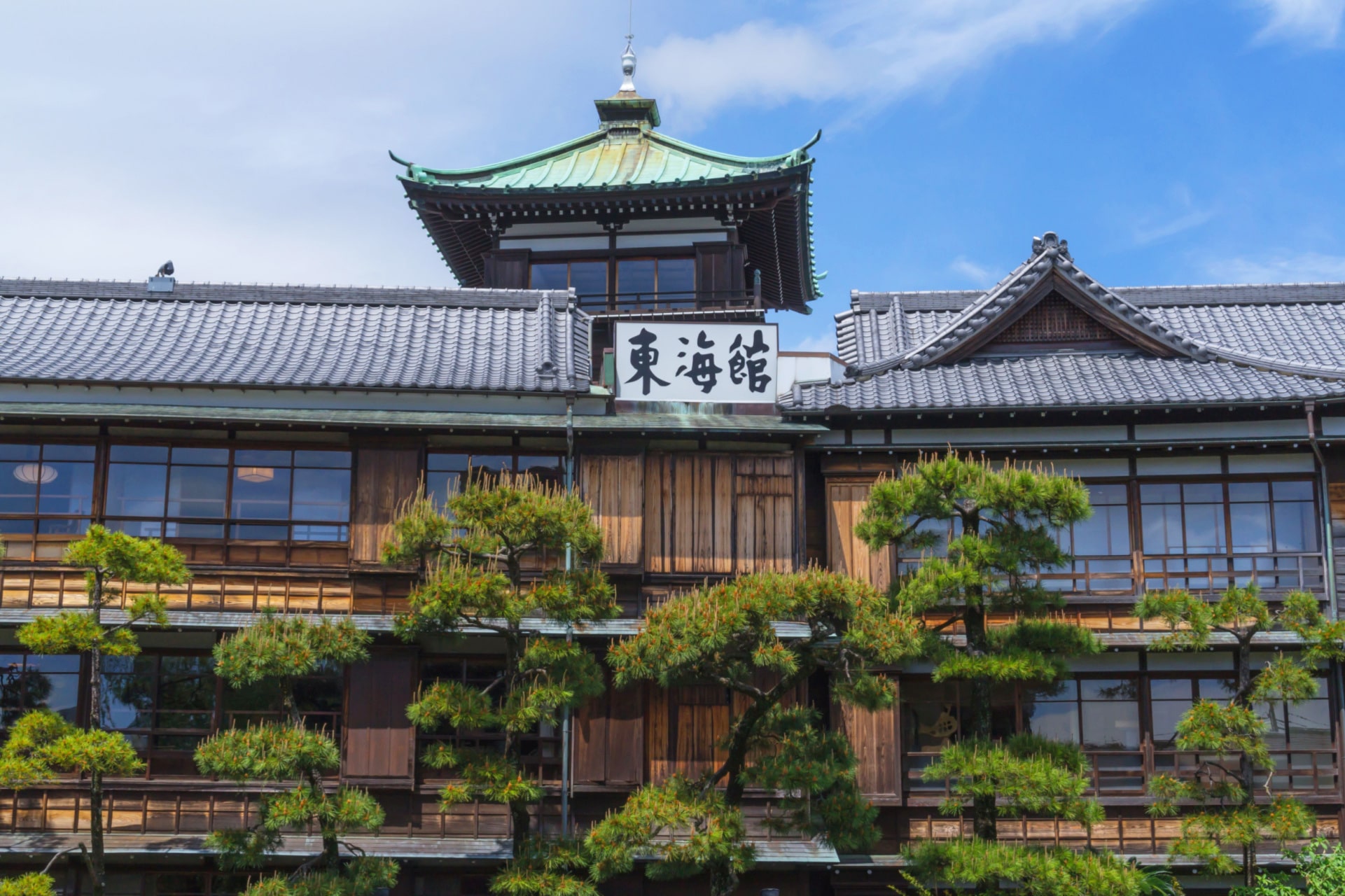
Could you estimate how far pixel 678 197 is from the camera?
30344 millimetres

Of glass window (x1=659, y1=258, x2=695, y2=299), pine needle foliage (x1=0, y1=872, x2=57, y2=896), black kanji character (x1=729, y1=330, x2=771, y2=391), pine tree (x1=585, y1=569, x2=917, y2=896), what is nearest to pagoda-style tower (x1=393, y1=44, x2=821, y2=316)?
glass window (x1=659, y1=258, x2=695, y2=299)

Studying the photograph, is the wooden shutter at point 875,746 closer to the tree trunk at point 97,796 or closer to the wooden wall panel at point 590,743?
the wooden wall panel at point 590,743

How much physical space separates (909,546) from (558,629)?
628 centimetres

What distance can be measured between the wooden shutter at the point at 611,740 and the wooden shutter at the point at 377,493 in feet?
14.9

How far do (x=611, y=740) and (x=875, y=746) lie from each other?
447 centimetres

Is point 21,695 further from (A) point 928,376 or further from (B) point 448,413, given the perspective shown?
(A) point 928,376

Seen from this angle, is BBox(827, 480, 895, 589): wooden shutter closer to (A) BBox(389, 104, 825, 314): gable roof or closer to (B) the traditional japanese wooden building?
(B) the traditional japanese wooden building

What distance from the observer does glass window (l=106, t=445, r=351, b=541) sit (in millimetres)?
23797

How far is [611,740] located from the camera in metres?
22.8

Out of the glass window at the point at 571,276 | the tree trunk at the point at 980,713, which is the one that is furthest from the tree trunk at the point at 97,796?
the glass window at the point at 571,276

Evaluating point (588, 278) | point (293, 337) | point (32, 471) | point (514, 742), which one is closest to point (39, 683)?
point (32, 471)

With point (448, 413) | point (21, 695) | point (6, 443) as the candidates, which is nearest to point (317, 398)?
point (448, 413)

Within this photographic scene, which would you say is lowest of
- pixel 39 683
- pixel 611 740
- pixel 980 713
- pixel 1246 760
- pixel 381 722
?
pixel 1246 760

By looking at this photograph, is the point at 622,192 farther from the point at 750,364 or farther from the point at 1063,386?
the point at 1063,386
